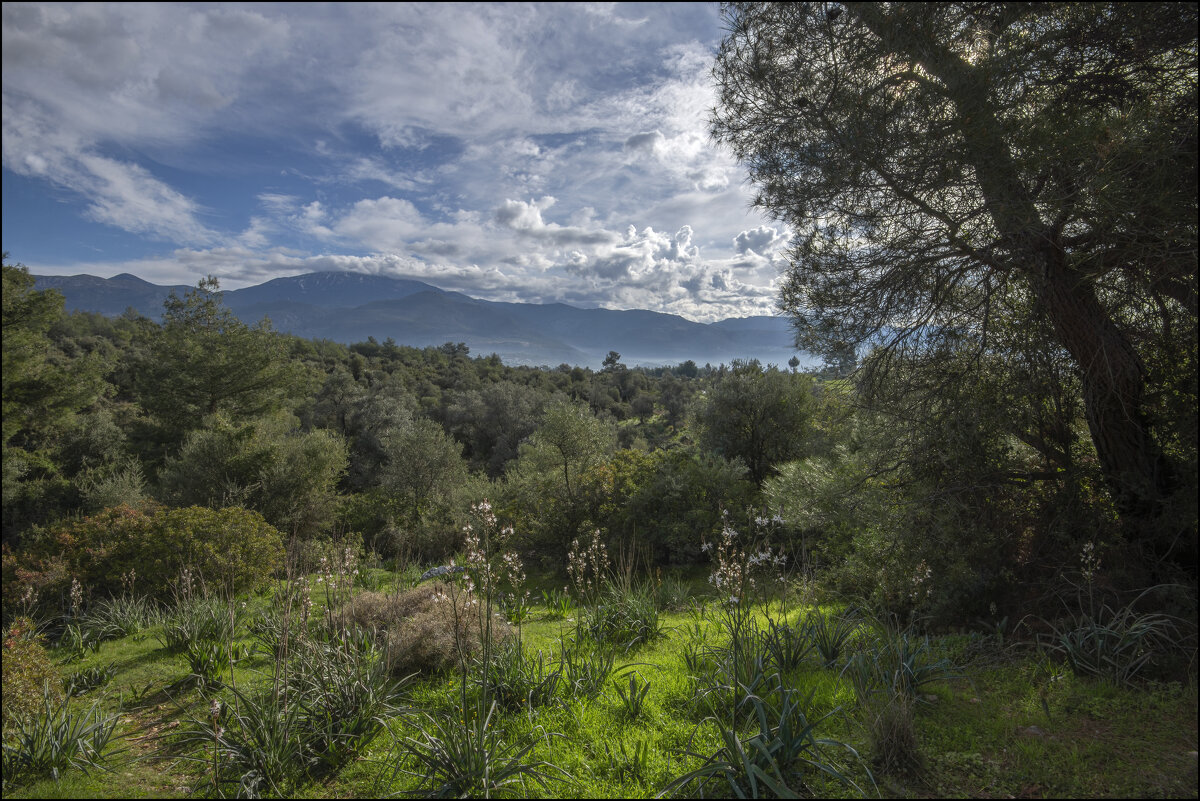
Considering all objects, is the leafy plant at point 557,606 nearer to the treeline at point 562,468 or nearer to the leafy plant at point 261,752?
the treeline at point 562,468

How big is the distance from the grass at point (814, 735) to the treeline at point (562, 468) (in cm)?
Result: 114

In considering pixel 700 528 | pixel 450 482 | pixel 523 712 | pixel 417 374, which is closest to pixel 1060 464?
pixel 523 712

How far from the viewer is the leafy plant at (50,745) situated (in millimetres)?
3611

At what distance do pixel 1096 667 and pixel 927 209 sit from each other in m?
4.21

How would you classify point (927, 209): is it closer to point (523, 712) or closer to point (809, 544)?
point (523, 712)

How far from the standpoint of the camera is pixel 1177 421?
4.12 m

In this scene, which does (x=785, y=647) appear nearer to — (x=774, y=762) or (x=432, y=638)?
(x=774, y=762)

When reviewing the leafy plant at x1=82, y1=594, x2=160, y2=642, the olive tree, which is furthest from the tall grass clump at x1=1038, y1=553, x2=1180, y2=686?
the leafy plant at x1=82, y1=594, x2=160, y2=642

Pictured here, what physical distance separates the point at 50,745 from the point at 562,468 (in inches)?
562

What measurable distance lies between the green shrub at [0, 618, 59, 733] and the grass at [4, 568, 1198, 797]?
533mm

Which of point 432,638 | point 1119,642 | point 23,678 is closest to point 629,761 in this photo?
point 432,638

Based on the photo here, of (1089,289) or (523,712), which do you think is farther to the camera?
(1089,289)

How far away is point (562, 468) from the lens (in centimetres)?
1769

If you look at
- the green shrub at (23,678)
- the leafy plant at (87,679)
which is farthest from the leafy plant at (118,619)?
the green shrub at (23,678)
